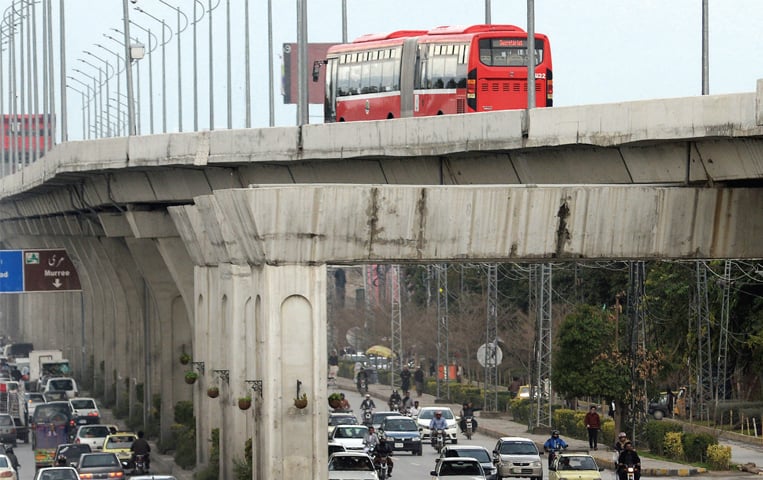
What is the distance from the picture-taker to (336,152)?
3722 centimetres

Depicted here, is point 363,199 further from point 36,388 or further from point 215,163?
point 36,388

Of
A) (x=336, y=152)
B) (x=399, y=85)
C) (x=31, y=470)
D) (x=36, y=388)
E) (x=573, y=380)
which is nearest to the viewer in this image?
(x=336, y=152)

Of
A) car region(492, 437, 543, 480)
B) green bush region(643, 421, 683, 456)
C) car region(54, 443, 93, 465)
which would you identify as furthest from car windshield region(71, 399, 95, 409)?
car region(492, 437, 543, 480)

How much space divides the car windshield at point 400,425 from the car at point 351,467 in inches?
731

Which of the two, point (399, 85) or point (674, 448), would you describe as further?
point (674, 448)

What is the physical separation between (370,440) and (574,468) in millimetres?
10930

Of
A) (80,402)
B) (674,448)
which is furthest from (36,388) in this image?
(674,448)

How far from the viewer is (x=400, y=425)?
2301 inches

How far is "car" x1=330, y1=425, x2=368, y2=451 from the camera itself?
166 ft

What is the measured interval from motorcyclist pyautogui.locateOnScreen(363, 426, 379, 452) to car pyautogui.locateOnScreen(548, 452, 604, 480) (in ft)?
29.3

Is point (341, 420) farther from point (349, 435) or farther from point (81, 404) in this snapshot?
point (81, 404)

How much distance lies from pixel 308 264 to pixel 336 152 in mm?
4952

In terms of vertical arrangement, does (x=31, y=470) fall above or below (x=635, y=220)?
below

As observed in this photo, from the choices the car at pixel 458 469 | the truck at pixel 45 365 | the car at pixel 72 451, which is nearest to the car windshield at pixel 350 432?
the car at pixel 72 451
